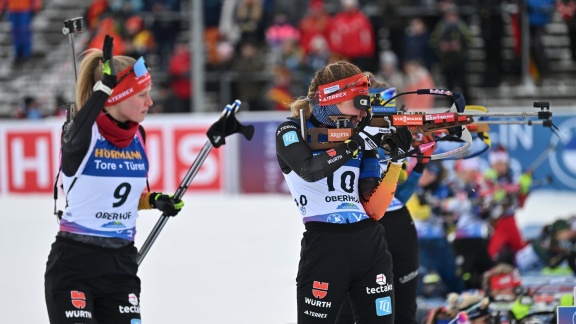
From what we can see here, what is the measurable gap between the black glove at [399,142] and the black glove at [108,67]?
1.27 metres

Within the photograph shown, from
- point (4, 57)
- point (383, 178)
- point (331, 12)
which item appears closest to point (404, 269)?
point (383, 178)

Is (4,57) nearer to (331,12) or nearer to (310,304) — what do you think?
(331,12)

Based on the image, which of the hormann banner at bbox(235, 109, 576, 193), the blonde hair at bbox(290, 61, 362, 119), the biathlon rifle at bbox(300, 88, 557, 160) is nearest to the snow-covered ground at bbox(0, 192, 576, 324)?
the hormann banner at bbox(235, 109, 576, 193)

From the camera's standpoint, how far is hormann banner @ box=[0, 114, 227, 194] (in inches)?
577

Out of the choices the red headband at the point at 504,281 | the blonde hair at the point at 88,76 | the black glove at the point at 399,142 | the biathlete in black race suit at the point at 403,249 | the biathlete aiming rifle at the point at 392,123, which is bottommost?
the red headband at the point at 504,281

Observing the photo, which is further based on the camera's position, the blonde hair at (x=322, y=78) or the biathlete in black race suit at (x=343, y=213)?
the blonde hair at (x=322, y=78)

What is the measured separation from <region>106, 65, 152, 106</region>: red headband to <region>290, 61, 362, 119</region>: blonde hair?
2.30ft

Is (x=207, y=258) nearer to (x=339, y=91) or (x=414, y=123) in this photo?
(x=414, y=123)

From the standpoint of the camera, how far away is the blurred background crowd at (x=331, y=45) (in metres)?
16.7

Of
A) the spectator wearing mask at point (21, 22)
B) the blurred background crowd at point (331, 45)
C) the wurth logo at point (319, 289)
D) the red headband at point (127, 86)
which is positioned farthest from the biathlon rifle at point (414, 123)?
the spectator wearing mask at point (21, 22)

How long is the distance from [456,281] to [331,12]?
10073 mm

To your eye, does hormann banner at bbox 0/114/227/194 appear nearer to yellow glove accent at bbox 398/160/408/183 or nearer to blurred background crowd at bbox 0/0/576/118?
blurred background crowd at bbox 0/0/576/118

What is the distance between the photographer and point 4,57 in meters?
20.2

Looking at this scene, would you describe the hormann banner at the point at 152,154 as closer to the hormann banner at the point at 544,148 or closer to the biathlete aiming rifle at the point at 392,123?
the hormann banner at the point at 544,148
